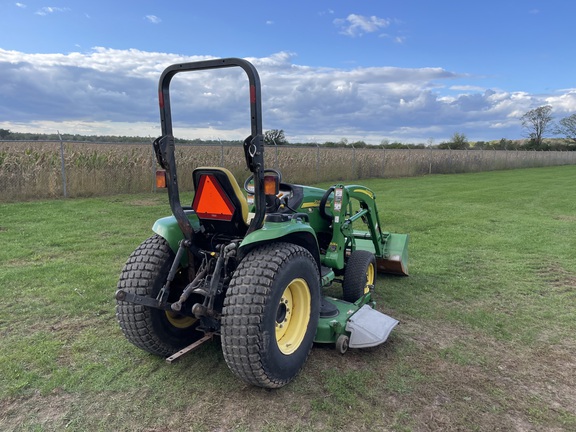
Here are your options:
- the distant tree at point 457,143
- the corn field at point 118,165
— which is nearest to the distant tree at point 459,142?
the distant tree at point 457,143

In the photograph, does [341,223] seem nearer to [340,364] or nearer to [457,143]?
[340,364]

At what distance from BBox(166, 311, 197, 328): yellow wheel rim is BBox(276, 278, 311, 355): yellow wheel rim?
2.87ft

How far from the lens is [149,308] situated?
3.35 m

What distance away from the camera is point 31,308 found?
4.57 meters

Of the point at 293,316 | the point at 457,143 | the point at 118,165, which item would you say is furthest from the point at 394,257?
the point at 457,143

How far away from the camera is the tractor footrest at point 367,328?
3.69m

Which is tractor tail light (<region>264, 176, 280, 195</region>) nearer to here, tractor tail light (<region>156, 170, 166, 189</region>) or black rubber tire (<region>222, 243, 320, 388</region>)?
black rubber tire (<region>222, 243, 320, 388</region>)

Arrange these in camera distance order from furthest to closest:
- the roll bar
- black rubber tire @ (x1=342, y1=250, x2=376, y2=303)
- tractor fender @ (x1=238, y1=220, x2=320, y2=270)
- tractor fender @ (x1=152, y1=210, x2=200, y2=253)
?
black rubber tire @ (x1=342, y1=250, x2=376, y2=303) → tractor fender @ (x1=152, y1=210, x2=200, y2=253) → tractor fender @ (x1=238, y1=220, x2=320, y2=270) → the roll bar

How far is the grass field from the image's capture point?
9.58 ft

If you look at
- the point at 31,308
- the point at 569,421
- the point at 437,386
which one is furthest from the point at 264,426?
the point at 31,308

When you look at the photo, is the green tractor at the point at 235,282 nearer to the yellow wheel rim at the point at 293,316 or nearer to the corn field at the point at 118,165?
the yellow wheel rim at the point at 293,316

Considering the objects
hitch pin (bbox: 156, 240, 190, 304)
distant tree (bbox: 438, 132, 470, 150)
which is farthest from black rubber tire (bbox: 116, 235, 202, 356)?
distant tree (bbox: 438, 132, 470, 150)

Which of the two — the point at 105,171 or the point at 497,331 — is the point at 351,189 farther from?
the point at 105,171

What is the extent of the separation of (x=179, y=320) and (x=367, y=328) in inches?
61.7
